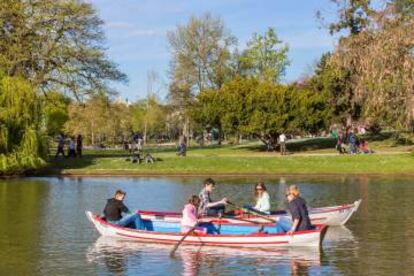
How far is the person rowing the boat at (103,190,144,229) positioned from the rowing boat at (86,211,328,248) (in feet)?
0.99

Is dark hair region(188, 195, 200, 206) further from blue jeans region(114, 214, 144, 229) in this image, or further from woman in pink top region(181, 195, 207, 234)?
blue jeans region(114, 214, 144, 229)

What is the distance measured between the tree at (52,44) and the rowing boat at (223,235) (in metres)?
36.8

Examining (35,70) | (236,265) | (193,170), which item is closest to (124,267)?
(236,265)

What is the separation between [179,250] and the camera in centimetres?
1880

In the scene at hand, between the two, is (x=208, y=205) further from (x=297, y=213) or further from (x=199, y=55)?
(x=199, y=55)

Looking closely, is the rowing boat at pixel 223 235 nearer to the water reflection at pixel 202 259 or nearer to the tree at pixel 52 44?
the water reflection at pixel 202 259

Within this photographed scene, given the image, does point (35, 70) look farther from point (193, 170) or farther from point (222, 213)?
point (222, 213)

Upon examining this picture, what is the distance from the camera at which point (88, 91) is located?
2362 inches

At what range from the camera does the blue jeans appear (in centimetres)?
2062

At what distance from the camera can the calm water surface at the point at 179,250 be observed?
16.3 m

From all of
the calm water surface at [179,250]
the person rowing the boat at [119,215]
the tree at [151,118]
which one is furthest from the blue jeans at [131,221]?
the tree at [151,118]

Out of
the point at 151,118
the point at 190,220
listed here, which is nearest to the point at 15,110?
the point at 190,220

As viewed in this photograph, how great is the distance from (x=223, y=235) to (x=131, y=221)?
10.2 ft

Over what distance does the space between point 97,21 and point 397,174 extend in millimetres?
26733
